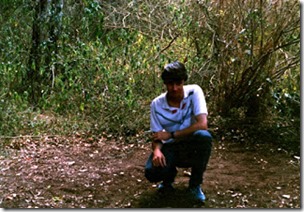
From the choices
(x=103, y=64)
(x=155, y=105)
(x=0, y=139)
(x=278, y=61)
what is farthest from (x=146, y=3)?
(x=155, y=105)

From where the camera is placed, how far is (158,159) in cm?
286

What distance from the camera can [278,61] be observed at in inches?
173

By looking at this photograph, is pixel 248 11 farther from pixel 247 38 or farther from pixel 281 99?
pixel 281 99

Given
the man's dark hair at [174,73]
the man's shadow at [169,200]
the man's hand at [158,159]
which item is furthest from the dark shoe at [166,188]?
→ the man's dark hair at [174,73]

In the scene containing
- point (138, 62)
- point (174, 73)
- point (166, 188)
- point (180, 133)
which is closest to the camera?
point (174, 73)

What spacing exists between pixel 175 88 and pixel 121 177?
3.50 feet

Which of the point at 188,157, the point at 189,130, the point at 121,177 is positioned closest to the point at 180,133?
the point at 189,130

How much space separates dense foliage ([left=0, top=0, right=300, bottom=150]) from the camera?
4320 millimetres

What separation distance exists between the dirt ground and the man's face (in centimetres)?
71

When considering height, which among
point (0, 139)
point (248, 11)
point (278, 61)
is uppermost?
point (248, 11)

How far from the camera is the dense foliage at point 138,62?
4320 millimetres

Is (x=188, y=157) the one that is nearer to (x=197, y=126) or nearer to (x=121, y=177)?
(x=197, y=126)

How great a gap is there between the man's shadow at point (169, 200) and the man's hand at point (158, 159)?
1.02 feet

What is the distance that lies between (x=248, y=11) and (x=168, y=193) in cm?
211
